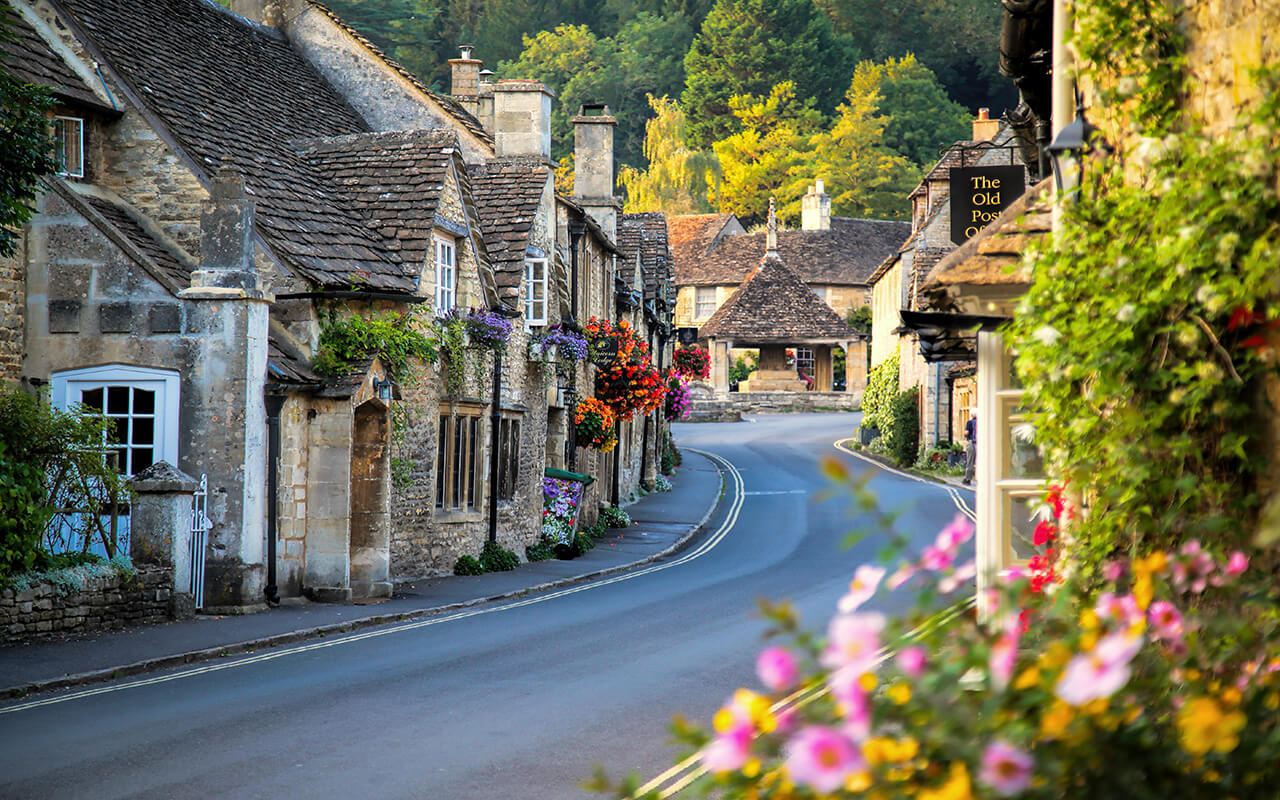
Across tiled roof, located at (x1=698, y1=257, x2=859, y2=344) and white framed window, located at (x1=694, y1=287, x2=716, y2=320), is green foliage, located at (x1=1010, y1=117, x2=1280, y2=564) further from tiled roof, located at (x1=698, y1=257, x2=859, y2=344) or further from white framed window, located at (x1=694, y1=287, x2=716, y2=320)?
white framed window, located at (x1=694, y1=287, x2=716, y2=320)

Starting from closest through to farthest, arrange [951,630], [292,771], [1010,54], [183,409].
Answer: [951,630] → [292,771] → [1010,54] → [183,409]

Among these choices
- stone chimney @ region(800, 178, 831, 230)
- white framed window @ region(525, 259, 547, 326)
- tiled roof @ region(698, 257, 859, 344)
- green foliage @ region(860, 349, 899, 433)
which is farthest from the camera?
stone chimney @ region(800, 178, 831, 230)

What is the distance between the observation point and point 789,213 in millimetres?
86438

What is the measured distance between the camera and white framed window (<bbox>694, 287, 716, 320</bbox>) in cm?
7800

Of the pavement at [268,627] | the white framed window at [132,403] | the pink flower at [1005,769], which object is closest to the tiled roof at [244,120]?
the white framed window at [132,403]

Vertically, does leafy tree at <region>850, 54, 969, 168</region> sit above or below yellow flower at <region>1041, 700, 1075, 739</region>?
above

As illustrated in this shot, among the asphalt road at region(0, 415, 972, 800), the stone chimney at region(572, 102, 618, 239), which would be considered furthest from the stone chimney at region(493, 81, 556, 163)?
the asphalt road at region(0, 415, 972, 800)

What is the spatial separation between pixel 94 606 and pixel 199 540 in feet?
5.88

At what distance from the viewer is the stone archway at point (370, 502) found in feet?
56.4

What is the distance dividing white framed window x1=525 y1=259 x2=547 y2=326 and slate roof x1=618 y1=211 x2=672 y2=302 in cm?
1429

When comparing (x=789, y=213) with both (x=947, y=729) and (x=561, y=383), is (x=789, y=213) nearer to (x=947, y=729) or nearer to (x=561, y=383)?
(x=561, y=383)

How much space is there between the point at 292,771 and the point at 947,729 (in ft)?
20.5

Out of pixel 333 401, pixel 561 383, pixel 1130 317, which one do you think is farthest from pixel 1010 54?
pixel 561 383

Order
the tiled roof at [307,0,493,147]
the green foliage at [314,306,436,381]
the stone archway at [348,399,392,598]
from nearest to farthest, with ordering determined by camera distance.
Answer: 1. the green foliage at [314,306,436,381]
2. the stone archway at [348,399,392,598]
3. the tiled roof at [307,0,493,147]
